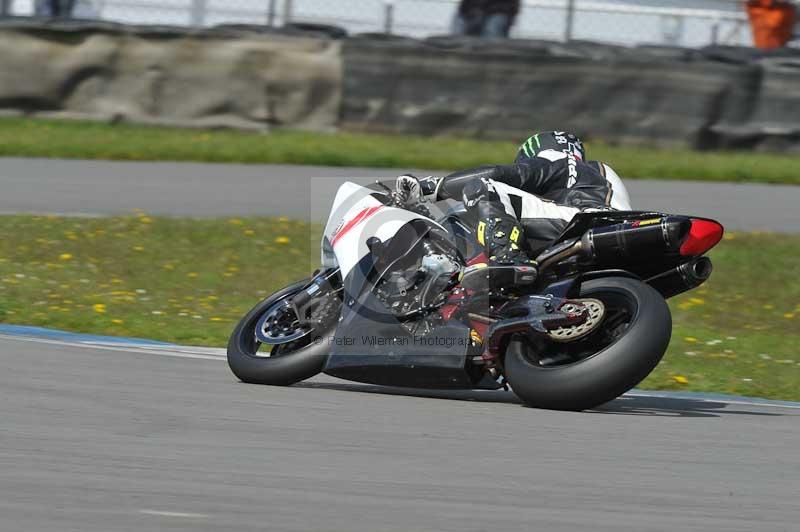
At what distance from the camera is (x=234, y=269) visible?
31.6ft

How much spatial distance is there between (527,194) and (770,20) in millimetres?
11464

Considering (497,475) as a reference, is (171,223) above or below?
below

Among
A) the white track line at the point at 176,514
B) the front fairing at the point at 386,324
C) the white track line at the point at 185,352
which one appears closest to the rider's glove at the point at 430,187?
the front fairing at the point at 386,324

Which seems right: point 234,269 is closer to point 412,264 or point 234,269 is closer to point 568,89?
point 412,264

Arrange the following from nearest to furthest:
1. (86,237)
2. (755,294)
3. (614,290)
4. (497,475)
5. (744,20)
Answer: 1. (497,475)
2. (614,290)
3. (755,294)
4. (86,237)
5. (744,20)

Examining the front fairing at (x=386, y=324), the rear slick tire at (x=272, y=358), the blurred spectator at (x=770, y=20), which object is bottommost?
the rear slick tire at (x=272, y=358)

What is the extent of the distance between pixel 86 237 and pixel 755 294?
16.2 feet

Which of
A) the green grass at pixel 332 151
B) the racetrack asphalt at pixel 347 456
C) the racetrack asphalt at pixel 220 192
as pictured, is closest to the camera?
the racetrack asphalt at pixel 347 456

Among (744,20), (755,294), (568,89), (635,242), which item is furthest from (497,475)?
(744,20)

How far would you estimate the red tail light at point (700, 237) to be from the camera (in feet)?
17.8

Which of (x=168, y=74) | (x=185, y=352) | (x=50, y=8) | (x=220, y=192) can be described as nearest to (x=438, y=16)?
(x=168, y=74)

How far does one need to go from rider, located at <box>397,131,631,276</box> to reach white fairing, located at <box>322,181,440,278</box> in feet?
0.51

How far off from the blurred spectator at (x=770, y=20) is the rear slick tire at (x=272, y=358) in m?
11.6

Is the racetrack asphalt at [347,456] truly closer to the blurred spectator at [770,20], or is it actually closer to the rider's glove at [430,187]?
the rider's glove at [430,187]
